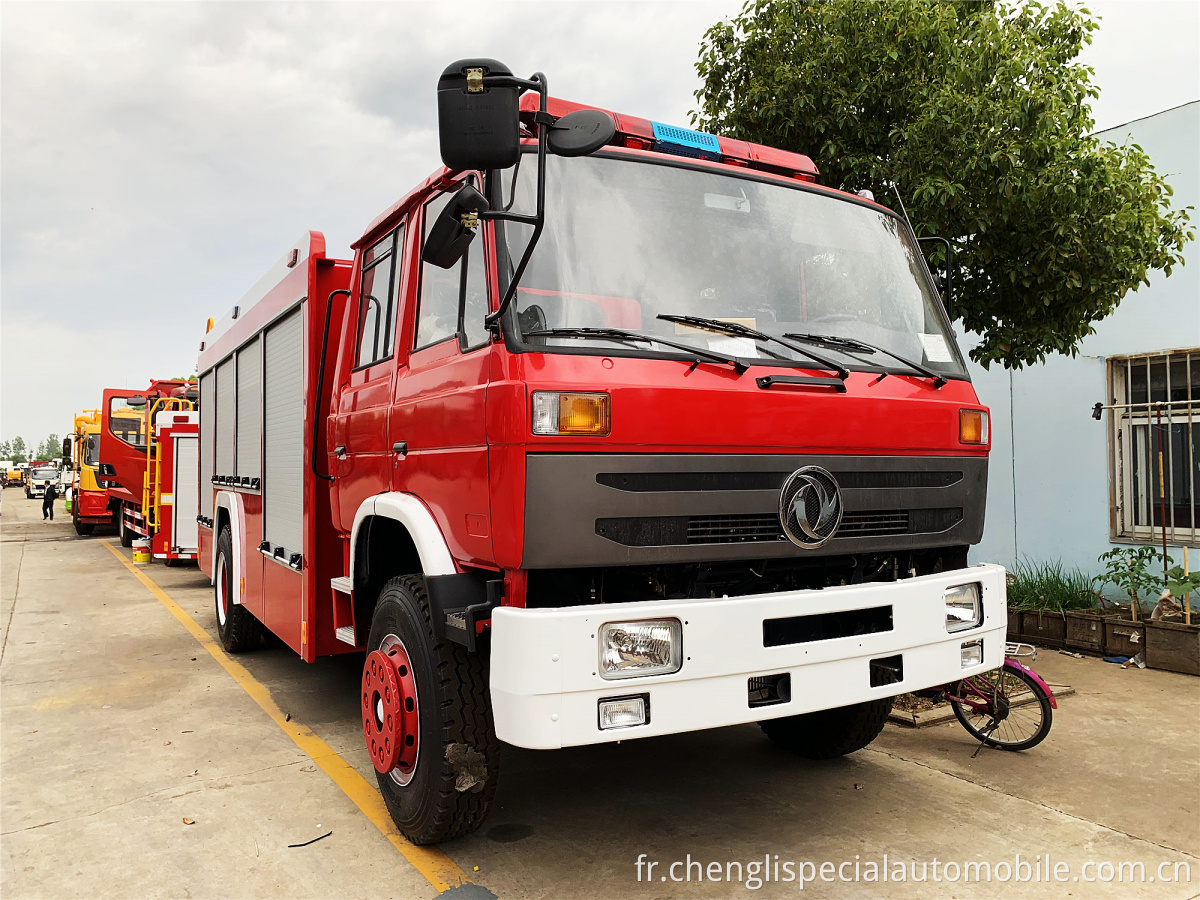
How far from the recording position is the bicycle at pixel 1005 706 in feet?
15.6

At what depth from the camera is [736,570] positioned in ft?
10.9

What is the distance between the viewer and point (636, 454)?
294 centimetres

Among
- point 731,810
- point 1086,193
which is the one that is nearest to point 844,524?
point 731,810

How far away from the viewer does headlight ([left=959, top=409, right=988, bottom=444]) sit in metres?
3.67

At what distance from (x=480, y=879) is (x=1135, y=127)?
28.6 feet

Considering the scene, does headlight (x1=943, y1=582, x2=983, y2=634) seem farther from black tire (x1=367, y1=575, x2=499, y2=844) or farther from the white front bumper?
black tire (x1=367, y1=575, x2=499, y2=844)

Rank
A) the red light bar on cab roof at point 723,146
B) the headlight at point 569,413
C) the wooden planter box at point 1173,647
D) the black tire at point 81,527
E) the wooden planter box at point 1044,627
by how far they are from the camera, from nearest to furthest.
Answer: the headlight at point 569,413 < the red light bar on cab roof at point 723,146 < the wooden planter box at point 1173,647 < the wooden planter box at point 1044,627 < the black tire at point 81,527

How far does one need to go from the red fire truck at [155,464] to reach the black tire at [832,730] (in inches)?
295

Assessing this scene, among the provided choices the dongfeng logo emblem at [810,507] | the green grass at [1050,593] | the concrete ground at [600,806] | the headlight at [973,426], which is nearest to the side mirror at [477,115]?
the dongfeng logo emblem at [810,507]

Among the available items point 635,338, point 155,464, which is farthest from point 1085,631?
point 155,464

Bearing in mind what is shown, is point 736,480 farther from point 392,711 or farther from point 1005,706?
point 1005,706

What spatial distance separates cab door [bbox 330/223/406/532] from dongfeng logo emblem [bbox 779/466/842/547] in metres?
1.66

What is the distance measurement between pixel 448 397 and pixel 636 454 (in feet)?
2.50

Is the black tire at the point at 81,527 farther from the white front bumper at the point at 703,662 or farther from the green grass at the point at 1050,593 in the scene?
the white front bumper at the point at 703,662
